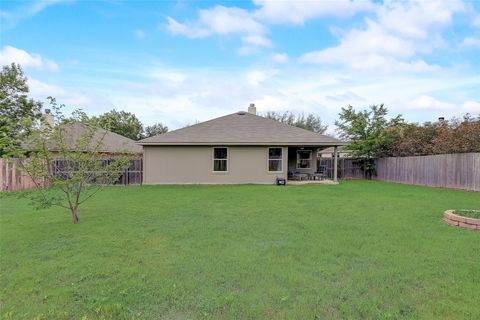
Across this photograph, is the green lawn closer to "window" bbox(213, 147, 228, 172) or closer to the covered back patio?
"window" bbox(213, 147, 228, 172)

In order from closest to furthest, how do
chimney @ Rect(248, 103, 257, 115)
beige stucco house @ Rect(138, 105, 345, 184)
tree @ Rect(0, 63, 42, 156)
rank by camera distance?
1. beige stucco house @ Rect(138, 105, 345, 184)
2. chimney @ Rect(248, 103, 257, 115)
3. tree @ Rect(0, 63, 42, 156)

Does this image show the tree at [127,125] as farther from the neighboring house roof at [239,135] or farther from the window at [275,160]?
the window at [275,160]

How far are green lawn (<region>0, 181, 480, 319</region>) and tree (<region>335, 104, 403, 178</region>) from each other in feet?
47.9

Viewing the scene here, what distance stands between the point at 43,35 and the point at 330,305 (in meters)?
12.7

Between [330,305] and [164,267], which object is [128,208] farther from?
[330,305]

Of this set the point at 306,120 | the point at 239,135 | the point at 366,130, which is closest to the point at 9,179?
the point at 239,135

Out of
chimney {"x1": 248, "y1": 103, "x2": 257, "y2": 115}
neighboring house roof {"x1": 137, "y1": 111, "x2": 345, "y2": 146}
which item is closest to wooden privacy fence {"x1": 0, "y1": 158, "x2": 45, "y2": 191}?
neighboring house roof {"x1": 137, "y1": 111, "x2": 345, "y2": 146}

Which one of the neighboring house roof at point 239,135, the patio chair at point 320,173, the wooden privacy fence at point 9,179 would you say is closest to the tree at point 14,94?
the wooden privacy fence at point 9,179

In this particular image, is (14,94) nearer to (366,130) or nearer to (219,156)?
(219,156)

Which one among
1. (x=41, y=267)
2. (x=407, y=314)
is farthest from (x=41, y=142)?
(x=407, y=314)

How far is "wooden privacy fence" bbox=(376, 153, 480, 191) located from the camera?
540 inches

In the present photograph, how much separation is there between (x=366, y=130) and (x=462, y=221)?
54.6 feet

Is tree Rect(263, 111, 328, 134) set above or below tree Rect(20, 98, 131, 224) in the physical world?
above

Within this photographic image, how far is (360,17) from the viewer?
11625mm
